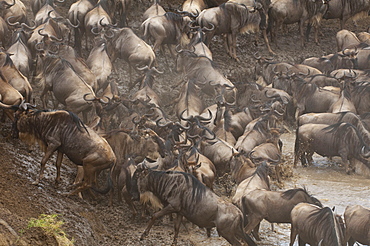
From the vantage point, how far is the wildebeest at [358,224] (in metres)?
7.36

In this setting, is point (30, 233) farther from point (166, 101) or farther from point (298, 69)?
point (298, 69)

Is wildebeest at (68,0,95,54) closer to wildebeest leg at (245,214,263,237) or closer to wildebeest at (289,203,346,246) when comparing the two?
wildebeest leg at (245,214,263,237)

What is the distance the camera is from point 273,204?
8.04 meters

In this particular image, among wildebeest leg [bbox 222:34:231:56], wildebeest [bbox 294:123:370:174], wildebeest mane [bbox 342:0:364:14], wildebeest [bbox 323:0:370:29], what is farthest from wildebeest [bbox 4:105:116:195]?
wildebeest mane [bbox 342:0:364:14]

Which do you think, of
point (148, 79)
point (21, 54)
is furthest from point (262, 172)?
point (21, 54)

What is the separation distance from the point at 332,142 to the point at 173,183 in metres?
4.21

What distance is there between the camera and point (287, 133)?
13359 millimetres

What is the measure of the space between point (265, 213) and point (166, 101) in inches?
229

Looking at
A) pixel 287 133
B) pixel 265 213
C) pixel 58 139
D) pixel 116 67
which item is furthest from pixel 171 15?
pixel 265 213

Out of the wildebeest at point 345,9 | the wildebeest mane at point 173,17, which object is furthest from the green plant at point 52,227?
the wildebeest at point 345,9

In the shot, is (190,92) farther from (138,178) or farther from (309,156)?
(138,178)

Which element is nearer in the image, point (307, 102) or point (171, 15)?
point (307, 102)

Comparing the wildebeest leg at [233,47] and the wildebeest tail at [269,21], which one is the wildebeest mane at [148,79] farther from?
the wildebeest tail at [269,21]

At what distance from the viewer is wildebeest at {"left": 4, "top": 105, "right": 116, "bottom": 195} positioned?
8.59 metres
